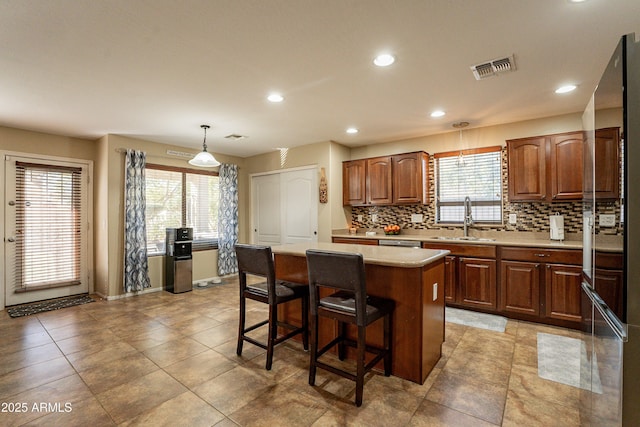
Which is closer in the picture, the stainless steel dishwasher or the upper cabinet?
the stainless steel dishwasher

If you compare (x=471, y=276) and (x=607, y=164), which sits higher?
(x=607, y=164)

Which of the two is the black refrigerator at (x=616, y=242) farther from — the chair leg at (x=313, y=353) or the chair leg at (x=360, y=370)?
the chair leg at (x=313, y=353)

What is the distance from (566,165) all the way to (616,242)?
3.04 metres

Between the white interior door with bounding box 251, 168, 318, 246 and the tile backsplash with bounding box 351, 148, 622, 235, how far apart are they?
926 millimetres

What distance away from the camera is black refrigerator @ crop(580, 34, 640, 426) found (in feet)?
3.46

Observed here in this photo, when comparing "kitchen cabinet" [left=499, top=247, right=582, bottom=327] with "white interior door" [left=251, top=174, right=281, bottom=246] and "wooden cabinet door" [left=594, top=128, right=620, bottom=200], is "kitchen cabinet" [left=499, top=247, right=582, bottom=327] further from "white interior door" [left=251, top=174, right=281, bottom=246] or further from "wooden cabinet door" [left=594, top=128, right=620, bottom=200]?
"white interior door" [left=251, top=174, right=281, bottom=246]

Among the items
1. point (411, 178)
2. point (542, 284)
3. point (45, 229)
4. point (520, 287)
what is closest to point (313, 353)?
point (520, 287)

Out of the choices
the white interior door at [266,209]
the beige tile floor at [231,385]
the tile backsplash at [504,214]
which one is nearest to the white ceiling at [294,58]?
the tile backsplash at [504,214]

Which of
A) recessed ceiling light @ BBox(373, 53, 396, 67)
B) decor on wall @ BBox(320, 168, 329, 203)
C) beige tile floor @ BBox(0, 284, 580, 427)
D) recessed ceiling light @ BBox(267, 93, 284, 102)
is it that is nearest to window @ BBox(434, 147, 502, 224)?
beige tile floor @ BBox(0, 284, 580, 427)

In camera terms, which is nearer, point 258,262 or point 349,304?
point 349,304

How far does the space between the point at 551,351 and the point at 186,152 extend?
583cm

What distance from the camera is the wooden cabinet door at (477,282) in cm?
371

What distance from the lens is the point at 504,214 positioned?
13.8 feet

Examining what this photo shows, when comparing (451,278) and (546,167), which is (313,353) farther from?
(546,167)
